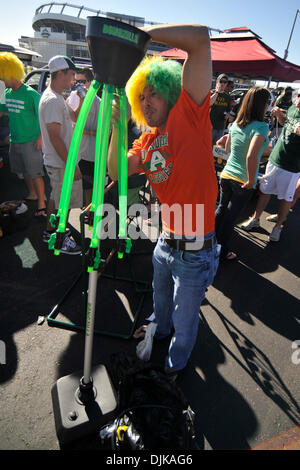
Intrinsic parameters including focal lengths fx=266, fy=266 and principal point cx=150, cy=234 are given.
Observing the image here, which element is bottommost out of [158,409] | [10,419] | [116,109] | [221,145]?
[10,419]

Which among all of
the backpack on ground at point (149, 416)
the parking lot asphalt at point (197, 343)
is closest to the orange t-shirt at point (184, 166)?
→ the backpack on ground at point (149, 416)

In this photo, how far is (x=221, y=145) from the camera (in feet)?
15.4

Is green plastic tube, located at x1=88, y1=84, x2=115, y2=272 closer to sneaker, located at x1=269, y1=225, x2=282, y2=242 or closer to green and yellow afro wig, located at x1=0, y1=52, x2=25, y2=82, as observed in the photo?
green and yellow afro wig, located at x1=0, y1=52, x2=25, y2=82

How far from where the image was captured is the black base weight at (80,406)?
5.50ft

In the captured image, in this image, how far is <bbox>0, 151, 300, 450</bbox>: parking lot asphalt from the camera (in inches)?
73.5

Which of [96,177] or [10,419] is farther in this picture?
[10,419]

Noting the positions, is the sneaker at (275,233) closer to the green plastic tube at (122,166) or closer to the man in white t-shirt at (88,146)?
the man in white t-shirt at (88,146)

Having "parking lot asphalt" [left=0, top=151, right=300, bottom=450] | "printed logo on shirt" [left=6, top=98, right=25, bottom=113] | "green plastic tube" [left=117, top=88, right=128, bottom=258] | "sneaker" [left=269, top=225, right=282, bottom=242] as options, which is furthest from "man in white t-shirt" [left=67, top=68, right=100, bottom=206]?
"sneaker" [left=269, top=225, right=282, bottom=242]

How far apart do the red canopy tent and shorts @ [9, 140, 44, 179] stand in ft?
19.0

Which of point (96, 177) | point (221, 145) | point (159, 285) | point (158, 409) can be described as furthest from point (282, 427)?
point (221, 145)

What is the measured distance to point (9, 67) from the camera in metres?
3.46

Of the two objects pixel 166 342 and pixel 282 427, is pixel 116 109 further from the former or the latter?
pixel 282 427

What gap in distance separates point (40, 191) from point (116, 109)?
3.45 m

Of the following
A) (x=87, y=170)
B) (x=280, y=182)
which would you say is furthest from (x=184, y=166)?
(x=280, y=182)
